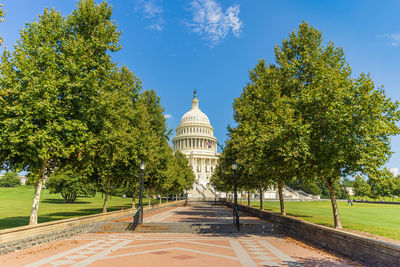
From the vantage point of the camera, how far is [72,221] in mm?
14828

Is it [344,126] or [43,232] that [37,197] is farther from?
[344,126]

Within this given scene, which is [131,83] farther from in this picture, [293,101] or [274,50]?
[293,101]

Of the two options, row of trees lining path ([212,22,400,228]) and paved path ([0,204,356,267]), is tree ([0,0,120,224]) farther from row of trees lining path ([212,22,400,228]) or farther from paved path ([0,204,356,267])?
row of trees lining path ([212,22,400,228])

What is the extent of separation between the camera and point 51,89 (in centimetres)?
1238

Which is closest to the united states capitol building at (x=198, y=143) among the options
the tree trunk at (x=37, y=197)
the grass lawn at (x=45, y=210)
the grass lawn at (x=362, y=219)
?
the grass lawn at (x=45, y=210)

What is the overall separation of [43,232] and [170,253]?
6.89 meters

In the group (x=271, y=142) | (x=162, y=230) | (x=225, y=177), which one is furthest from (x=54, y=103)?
(x=225, y=177)

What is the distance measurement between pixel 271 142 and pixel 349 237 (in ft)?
21.6

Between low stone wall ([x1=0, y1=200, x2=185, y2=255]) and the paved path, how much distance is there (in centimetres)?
40

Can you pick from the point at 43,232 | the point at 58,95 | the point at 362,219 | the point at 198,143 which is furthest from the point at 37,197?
the point at 198,143

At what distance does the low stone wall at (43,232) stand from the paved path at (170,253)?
40 cm

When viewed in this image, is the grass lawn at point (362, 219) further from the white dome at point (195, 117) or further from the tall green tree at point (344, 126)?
the white dome at point (195, 117)

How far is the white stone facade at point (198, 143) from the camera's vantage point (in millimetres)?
126250

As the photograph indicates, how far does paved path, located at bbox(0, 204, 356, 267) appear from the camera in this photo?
30.1 ft
